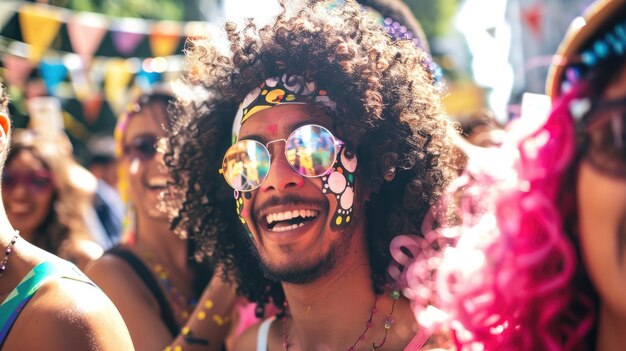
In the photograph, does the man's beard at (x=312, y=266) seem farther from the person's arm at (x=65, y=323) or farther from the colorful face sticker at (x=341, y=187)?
the person's arm at (x=65, y=323)

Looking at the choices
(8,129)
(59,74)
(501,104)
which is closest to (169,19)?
(59,74)

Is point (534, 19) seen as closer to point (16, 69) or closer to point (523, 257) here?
point (16, 69)

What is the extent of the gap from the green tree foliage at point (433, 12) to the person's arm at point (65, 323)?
18238 millimetres

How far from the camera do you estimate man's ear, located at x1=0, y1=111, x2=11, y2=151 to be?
105 inches

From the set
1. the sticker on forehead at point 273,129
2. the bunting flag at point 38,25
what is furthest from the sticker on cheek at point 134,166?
the bunting flag at point 38,25

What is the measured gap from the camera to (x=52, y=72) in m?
10.7

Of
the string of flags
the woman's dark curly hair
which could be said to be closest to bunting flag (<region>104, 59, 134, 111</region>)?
the string of flags

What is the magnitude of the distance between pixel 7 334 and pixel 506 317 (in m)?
1.40

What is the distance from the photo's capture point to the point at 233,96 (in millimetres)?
3014

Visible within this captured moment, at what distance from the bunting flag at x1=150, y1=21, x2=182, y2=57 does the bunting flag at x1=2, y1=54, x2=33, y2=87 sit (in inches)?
70.8

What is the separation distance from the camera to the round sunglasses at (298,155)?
8.97ft

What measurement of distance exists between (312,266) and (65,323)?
0.86 m

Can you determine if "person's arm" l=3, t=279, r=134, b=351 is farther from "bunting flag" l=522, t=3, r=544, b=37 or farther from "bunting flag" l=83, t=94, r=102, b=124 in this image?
"bunting flag" l=83, t=94, r=102, b=124

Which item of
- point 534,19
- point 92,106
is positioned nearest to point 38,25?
point 92,106
